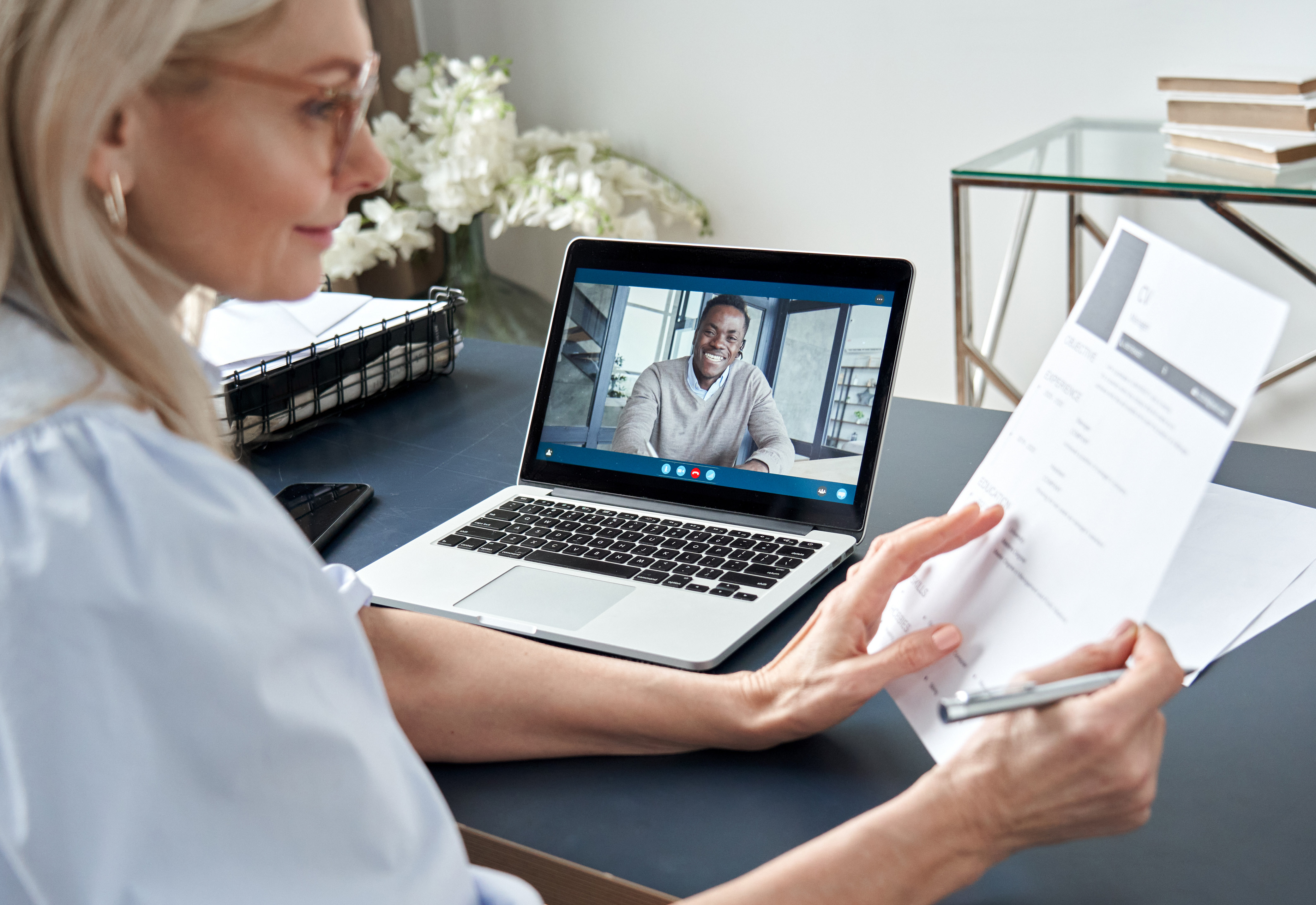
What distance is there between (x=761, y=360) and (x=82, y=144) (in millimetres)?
615

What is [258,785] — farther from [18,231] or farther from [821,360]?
[821,360]

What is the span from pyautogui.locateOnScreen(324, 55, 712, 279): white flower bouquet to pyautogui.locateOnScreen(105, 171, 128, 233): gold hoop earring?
4.12ft

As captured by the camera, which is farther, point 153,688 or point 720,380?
point 720,380

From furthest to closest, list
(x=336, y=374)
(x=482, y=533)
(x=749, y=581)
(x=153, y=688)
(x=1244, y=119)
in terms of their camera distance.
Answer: (x=1244, y=119) < (x=336, y=374) < (x=482, y=533) < (x=749, y=581) < (x=153, y=688)

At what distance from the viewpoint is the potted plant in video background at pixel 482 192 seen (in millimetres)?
1865

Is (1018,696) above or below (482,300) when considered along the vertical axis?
above

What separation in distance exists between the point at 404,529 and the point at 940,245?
5.04ft

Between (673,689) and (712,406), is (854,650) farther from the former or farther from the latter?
(712,406)

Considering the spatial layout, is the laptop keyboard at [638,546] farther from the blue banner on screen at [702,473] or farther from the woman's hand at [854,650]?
the woman's hand at [854,650]

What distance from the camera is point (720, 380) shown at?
979 millimetres

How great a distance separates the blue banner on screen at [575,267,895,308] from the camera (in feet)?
3.13

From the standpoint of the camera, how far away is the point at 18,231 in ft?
1.53

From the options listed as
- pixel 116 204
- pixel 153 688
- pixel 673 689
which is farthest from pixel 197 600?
pixel 673 689

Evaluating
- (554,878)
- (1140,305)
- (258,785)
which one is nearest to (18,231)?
(258,785)
